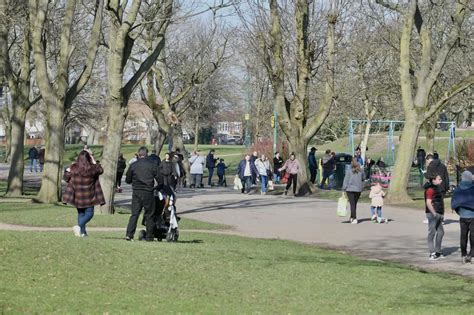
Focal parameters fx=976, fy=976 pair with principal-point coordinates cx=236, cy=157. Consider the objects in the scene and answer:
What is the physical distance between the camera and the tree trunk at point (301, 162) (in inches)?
1478

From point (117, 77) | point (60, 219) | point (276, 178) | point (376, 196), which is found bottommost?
point (60, 219)

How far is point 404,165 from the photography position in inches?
1277

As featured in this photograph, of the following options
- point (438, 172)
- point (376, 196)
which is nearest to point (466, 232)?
point (438, 172)

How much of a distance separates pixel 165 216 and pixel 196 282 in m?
6.08

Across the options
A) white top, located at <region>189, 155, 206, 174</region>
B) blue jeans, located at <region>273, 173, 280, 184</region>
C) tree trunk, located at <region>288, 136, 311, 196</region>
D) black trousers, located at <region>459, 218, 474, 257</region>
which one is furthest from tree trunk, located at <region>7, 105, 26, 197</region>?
black trousers, located at <region>459, 218, 474, 257</region>

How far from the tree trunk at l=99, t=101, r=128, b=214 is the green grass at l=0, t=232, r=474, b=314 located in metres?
8.87

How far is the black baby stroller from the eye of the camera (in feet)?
58.6

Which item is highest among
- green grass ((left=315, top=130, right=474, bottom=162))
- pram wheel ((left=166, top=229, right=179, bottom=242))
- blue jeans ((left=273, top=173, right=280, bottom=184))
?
green grass ((left=315, top=130, right=474, bottom=162))

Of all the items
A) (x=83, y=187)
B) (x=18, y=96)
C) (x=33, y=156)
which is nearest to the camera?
(x=83, y=187)

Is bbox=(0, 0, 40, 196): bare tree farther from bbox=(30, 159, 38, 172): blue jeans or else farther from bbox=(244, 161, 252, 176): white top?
bbox=(30, 159, 38, 172): blue jeans

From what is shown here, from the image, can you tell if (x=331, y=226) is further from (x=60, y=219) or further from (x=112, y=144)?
(x=60, y=219)

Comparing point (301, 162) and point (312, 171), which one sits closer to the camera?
point (301, 162)

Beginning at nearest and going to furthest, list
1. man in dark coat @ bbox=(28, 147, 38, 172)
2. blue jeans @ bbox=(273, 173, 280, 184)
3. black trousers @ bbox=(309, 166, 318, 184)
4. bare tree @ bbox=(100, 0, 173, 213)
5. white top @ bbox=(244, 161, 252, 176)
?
bare tree @ bbox=(100, 0, 173, 213) → white top @ bbox=(244, 161, 252, 176) → black trousers @ bbox=(309, 166, 318, 184) → blue jeans @ bbox=(273, 173, 280, 184) → man in dark coat @ bbox=(28, 147, 38, 172)

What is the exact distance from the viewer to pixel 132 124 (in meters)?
131
